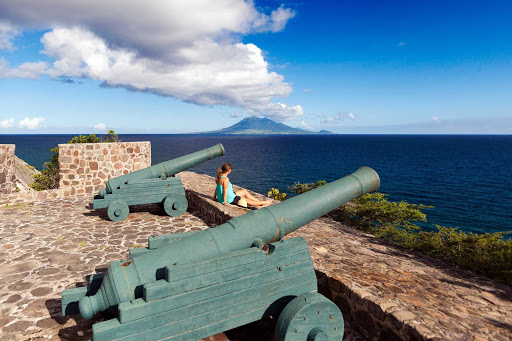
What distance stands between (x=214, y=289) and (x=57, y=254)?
3.80 meters

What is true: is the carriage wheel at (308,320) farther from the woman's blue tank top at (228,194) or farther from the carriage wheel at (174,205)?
the carriage wheel at (174,205)

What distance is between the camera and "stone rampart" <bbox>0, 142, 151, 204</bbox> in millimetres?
9500

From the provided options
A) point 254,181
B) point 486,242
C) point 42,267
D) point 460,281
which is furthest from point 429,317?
point 254,181

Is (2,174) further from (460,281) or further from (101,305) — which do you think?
(460,281)

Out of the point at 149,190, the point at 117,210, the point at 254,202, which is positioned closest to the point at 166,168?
the point at 149,190

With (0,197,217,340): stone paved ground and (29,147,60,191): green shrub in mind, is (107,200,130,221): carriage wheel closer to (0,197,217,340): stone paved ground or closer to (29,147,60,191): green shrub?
(0,197,217,340): stone paved ground

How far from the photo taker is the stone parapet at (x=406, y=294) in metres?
2.62

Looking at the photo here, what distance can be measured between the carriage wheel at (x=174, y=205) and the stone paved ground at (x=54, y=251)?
7.3 inches

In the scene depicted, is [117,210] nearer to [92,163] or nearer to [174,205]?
[174,205]

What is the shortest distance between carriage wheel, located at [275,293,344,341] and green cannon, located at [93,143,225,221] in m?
5.00

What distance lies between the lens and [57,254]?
493 cm

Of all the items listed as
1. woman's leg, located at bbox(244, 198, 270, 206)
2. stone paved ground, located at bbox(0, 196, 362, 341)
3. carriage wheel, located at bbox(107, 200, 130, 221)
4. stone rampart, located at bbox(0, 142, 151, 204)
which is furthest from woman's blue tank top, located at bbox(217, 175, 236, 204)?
stone rampart, located at bbox(0, 142, 151, 204)

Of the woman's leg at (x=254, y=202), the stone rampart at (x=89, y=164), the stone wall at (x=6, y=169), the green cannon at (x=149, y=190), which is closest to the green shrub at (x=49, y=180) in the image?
the stone rampart at (x=89, y=164)

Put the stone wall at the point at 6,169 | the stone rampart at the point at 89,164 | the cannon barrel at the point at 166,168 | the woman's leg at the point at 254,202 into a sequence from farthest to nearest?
the stone rampart at the point at 89,164, the stone wall at the point at 6,169, the cannon barrel at the point at 166,168, the woman's leg at the point at 254,202
